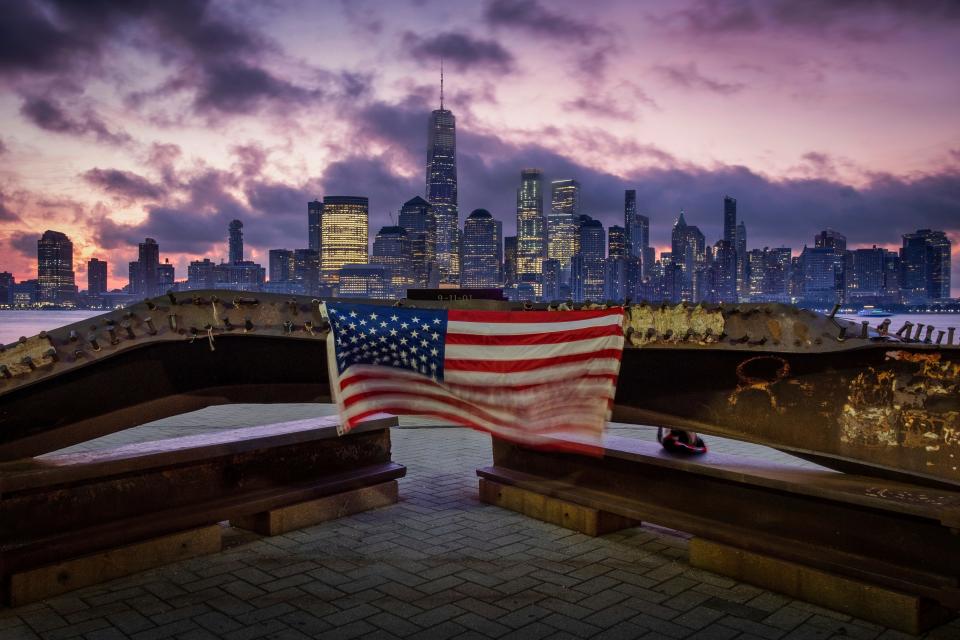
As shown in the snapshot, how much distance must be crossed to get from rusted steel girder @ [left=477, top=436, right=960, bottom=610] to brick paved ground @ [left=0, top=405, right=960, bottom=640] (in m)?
0.39

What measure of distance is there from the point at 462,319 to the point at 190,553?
11.3 feet

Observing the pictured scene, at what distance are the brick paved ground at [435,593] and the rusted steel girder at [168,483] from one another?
398mm

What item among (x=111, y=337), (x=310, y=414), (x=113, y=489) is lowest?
(x=310, y=414)

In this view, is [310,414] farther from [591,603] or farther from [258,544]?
[591,603]

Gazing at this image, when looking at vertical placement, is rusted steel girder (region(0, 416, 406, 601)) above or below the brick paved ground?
above

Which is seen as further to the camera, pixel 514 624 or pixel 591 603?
pixel 591 603

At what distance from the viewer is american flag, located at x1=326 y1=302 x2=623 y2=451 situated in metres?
5.39

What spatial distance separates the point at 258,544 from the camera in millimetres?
6617

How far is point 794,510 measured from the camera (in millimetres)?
5379

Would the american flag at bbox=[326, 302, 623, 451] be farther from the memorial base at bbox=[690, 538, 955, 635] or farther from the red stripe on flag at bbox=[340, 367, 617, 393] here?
the memorial base at bbox=[690, 538, 955, 635]

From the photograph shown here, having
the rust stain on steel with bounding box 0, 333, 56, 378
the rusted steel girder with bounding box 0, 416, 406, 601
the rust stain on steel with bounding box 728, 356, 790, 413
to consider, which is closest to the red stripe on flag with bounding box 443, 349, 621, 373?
the rust stain on steel with bounding box 728, 356, 790, 413

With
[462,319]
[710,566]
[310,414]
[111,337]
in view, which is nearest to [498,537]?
[710,566]

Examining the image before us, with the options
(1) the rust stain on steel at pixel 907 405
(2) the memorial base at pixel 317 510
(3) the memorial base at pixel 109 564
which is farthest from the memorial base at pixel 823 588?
(3) the memorial base at pixel 109 564

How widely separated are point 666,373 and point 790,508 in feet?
4.77
